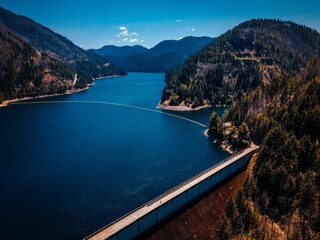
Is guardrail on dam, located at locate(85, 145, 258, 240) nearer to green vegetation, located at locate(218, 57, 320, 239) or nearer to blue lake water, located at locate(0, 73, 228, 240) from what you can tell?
blue lake water, located at locate(0, 73, 228, 240)

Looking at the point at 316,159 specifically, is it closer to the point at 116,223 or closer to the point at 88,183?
the point at 116,223

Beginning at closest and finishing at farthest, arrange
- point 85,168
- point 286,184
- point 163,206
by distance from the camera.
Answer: point 163,206 → point 286,184 → point 85,168

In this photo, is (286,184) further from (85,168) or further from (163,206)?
(85,168)

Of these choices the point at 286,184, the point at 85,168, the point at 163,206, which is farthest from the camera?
the point at 85,168

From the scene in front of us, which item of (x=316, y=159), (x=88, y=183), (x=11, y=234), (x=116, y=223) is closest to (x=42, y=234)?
(x=11, y=234)

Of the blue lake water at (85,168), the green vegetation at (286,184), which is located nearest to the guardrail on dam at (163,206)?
the blue lake water at (85,168)

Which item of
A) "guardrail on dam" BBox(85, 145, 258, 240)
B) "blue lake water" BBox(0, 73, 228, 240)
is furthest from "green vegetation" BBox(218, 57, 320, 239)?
"blue lake water" BBox(0, 73, 228, 240)

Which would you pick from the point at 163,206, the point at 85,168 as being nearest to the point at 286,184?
the point at 163,206

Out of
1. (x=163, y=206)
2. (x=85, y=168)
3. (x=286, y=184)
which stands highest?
(x=286, y=184)
